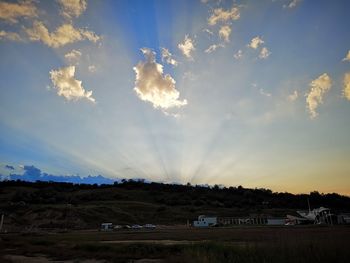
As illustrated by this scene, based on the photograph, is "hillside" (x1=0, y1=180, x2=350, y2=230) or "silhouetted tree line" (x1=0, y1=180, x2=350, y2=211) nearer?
"hillside" (x1=0, y1=180, x2=350, y2=230)

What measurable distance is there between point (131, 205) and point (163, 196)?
36.9 m

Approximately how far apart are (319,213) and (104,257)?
8242cm

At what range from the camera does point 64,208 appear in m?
95.9

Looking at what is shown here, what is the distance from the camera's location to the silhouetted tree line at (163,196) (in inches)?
5256

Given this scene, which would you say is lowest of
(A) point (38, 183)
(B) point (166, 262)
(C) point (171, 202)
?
(B) point (166, 262)

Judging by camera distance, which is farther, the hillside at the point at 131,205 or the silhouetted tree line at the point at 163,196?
the silhouetted tree line at the point at 163,196

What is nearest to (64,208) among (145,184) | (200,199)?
(200,199)

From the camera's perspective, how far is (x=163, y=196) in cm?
15525

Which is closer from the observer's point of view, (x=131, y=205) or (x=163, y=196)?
(x=131, y=205)

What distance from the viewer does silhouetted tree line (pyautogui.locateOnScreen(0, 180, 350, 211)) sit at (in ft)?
438

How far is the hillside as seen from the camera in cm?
9159

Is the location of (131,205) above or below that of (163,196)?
below

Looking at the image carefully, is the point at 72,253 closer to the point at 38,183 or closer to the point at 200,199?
the point at 200,199

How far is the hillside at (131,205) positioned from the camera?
300 feet
